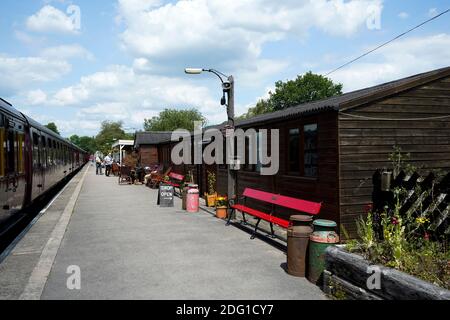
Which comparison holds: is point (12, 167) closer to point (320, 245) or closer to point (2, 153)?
point (2, 153)

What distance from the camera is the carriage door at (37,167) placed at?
1205 cm

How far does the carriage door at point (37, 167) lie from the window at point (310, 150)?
26.8 ft

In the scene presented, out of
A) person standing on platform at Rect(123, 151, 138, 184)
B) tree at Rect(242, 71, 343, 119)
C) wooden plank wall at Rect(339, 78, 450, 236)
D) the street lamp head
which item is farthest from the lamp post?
tree at Rect(242, 71, 343, 119)

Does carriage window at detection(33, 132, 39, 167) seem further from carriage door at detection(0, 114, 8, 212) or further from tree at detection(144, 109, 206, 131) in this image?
tree at detection(144, 109, 206, 131)

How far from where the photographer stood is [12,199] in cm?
878

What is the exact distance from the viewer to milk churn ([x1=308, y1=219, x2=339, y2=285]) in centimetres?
578

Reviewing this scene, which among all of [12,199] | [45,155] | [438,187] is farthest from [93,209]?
[438,187]

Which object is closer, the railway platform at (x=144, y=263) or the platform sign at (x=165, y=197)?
the railway platform at (x=144, y=263)

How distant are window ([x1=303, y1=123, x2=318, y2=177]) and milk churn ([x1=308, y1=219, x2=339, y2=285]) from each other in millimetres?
3240

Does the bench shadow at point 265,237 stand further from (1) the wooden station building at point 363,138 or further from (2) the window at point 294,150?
(2) the window at point 294,150

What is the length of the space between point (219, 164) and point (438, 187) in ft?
31.0

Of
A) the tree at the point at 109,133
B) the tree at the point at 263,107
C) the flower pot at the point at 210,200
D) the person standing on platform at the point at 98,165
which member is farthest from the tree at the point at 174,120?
the flower pot at the point at 210,200

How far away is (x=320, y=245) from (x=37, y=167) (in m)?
10.2
